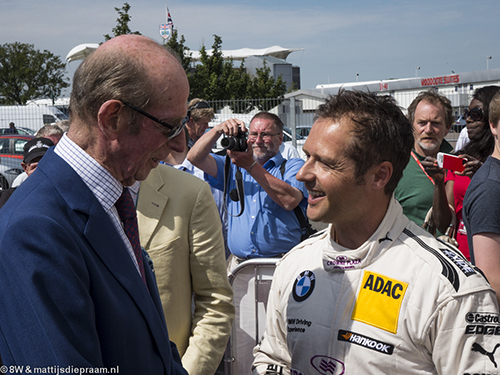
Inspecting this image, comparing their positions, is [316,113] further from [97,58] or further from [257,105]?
[257,105]

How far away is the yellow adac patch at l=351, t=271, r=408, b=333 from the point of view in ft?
5.14

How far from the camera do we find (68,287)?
44.3 inches

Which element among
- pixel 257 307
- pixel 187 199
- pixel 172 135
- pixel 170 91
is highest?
pixel 170 91

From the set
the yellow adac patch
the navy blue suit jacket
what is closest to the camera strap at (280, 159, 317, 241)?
the yellow adac patch

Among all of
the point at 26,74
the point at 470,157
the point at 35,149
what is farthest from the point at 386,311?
the point at 26,74

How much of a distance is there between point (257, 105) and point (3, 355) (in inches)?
459

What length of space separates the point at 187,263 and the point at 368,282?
1.06m

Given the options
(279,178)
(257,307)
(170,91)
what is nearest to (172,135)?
(170,91)

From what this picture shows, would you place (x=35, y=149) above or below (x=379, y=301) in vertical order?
above

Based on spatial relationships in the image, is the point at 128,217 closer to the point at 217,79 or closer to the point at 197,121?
the point at 197,121

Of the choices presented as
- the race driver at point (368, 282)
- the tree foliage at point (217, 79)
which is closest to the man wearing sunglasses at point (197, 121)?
the race driver at point (368, 282)

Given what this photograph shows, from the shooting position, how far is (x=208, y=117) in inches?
238

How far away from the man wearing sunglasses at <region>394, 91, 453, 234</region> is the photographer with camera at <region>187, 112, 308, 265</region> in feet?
3.06

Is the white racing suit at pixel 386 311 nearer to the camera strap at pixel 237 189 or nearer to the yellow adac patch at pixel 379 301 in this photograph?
the yellow adac patch at pixel 379 301
